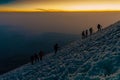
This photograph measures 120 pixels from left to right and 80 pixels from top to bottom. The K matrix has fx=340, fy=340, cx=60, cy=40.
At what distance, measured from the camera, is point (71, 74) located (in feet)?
124

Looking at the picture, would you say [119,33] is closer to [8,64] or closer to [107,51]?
[107,51]

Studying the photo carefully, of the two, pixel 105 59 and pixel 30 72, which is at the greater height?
pixel 105 59

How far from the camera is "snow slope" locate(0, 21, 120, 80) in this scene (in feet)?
114

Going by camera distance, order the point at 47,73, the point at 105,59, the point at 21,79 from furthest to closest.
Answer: the point at 21,79 < the point at 47,73 < the point at 105,59

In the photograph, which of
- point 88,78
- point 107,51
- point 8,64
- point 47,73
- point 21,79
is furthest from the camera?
point 8,64

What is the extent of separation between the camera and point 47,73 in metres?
42.6

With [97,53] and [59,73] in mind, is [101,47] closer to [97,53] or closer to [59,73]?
[97,53]

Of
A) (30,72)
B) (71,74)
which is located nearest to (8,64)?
(30,72)

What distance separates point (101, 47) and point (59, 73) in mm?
6892

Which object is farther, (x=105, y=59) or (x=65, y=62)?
(x=65, y=62)

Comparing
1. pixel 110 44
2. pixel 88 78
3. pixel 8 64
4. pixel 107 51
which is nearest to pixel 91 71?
pixel 88 78

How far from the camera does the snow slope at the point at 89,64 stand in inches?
1367

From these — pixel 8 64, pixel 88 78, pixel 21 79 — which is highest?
pixel 88 78

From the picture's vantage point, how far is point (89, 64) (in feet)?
125
